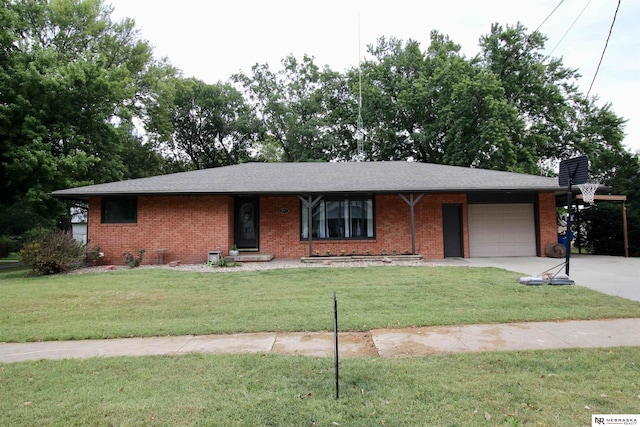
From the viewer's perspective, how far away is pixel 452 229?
574 inches

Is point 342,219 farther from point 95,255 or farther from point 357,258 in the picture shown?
point 95,255

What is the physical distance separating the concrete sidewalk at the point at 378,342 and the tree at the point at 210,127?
29.8 meters

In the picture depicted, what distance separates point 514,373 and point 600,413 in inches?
31.8

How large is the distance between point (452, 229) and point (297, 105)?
852 inches

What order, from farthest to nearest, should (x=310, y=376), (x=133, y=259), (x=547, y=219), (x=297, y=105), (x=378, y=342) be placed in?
(x=297, y=105) < (x=547, y=219) < (x=133, y=259) < (x=378, y=342) < (x=310, y=376)

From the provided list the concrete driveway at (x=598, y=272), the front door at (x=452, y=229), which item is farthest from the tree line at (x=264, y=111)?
the concrete driveway at (x=598, y=272)

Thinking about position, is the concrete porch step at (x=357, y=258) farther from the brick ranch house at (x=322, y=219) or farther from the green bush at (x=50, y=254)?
the green bush at (x=50, y=254)

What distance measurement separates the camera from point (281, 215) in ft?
47.2

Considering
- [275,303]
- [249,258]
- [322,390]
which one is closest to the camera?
[322,390]

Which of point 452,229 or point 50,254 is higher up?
point 452,229

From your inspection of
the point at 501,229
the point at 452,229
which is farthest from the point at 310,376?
the point at 501,229

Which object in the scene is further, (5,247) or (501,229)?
(5,247)

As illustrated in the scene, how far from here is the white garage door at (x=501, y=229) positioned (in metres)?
14.5

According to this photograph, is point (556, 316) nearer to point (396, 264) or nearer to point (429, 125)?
point (396, 264)
